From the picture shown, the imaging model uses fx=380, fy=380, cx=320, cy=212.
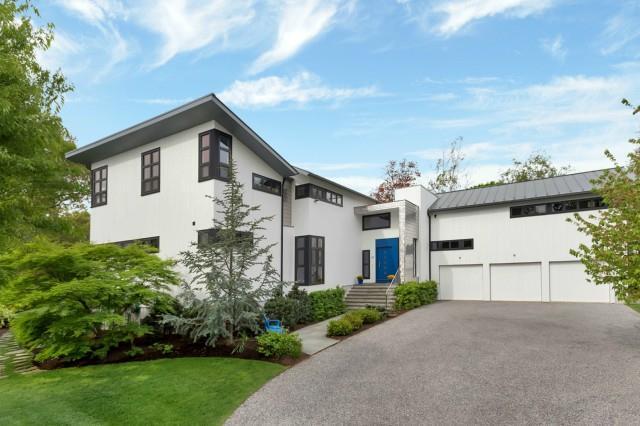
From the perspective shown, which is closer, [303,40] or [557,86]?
[303,40]

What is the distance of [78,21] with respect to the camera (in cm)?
1123

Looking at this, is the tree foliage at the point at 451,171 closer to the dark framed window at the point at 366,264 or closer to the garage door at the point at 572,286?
the dark framed window at the point at 366,264

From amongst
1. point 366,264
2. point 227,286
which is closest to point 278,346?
point 227,286

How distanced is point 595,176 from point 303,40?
1647 cm

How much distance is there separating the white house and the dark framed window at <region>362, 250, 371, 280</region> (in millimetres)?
59

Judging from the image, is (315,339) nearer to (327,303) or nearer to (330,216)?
(327,303)

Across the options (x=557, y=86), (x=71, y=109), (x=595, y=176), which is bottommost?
(x=595, y=176)

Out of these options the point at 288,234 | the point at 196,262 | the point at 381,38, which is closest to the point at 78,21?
the point at 196,262

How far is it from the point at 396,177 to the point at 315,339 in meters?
28.0

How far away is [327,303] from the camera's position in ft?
54.7

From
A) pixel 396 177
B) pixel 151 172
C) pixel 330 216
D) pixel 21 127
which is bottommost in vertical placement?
pixel 330 216

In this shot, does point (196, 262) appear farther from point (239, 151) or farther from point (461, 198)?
point (461, 198)

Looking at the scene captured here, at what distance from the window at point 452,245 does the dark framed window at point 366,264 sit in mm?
3860

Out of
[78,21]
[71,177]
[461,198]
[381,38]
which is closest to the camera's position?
[78,21]
